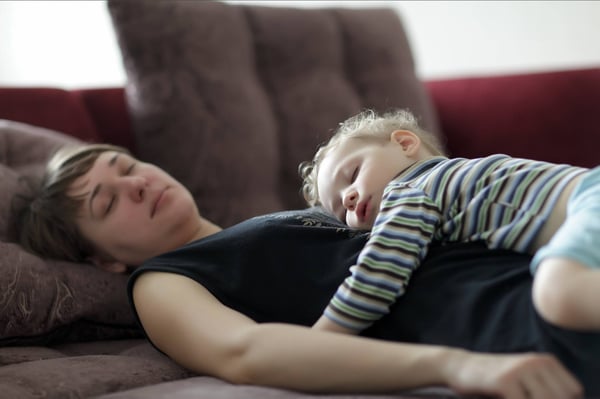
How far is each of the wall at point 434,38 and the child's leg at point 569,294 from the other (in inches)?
74.8

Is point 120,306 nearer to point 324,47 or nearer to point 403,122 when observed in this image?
point 403,122

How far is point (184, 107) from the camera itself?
1818mm

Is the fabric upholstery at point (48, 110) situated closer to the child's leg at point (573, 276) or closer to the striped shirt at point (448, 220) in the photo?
the striped shirt at point (448, 220)

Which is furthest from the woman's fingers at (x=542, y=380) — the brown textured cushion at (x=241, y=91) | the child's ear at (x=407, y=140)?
the brown textured cushion at (x=241, y=91)

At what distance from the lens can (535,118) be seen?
219cm

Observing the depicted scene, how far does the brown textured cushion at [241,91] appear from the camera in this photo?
5.97ft

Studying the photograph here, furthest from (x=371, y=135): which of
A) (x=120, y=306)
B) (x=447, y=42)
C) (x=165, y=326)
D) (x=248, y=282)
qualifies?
(x=447, y=42)

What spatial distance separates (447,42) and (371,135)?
76.0 inches

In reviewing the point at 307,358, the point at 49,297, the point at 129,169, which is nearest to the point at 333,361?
the point at 307,358

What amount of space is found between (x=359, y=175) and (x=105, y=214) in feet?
1.83

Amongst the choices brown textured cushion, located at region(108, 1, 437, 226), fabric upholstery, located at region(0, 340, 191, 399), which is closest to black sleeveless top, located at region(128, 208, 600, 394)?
fabric upholstery, located at region(0, 340, 191, 399)

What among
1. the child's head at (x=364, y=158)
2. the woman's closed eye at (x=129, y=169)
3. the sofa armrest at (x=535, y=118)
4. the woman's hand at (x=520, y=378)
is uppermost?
the child's head at (x=364, y=158)

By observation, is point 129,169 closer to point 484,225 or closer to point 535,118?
point 484,225

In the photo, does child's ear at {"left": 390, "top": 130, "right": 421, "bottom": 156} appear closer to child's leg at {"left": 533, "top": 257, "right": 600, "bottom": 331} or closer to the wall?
child's leg at {"left": 533, "top": 257, "right": 600, "bottom": 331}
